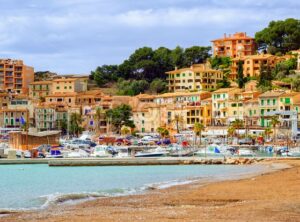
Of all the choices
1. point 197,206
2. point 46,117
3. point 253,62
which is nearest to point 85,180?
point 197,206

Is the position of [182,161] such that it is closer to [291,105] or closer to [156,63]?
[291,105]

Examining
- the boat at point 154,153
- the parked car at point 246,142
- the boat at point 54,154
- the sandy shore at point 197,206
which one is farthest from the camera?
the parked car at point 246,142

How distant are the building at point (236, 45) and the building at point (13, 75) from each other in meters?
33.3

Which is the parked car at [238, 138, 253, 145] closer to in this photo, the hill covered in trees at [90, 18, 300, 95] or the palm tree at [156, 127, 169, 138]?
the palm tree at [156, 127, 169, 138]

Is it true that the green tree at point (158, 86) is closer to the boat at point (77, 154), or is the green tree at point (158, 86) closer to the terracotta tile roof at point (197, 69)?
the terracotta tile roof at point (197, 69)

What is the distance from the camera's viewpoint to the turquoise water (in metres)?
30.4

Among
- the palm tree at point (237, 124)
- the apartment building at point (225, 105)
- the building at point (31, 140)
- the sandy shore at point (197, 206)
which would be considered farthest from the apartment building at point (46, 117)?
the sandy shore at point (197, 206)

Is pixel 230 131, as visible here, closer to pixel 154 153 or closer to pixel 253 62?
pixel 154 153

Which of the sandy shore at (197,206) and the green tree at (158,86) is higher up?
the green tree at (158,86)

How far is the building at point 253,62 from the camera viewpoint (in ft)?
358

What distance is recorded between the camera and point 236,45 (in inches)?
4774

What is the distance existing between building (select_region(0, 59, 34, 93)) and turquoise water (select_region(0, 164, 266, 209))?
69458 mm

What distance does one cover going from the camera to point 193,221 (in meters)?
19.7

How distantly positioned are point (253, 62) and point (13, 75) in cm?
4065
